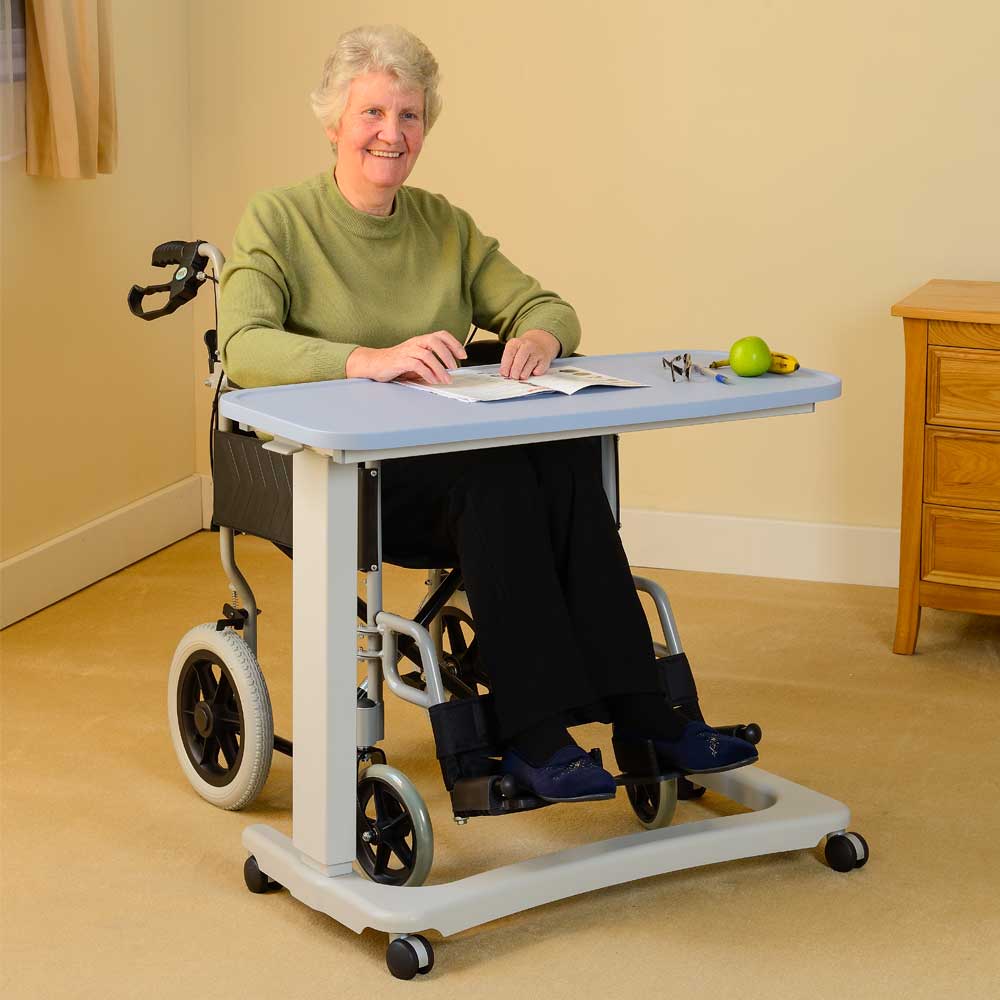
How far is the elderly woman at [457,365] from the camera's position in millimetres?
2041

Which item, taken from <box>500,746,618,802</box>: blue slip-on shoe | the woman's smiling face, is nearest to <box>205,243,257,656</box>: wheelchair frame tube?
the woman's smiling face

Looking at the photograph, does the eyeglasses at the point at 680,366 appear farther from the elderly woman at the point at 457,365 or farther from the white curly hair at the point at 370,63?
the white curly hair at the point at 370,63

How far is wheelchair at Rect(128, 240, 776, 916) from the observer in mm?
2039

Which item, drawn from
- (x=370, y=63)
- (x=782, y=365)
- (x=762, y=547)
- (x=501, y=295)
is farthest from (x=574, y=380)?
(x=762, y=547)

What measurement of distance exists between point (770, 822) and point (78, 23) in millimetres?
2258

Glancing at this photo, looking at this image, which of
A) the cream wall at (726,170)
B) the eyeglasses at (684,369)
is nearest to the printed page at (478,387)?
the eyeglasses at (684,369)

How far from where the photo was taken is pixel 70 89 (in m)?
3.30

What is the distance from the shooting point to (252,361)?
7.30 feet

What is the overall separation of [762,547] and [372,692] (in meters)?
1.77

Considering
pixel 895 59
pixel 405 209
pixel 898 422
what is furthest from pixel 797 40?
pixel 405 209

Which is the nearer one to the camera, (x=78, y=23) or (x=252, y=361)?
(x=252, y=361)

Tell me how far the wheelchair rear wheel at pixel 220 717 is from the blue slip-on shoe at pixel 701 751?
0.56 metres

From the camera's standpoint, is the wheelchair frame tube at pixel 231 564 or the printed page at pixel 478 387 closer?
the printed page at pixel 478 387

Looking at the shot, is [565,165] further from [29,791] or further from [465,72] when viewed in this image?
[29,791]
